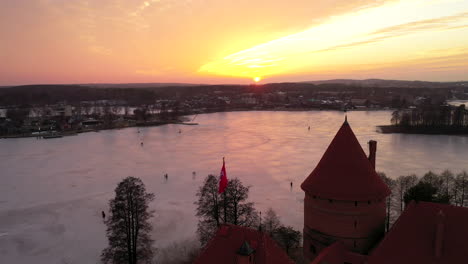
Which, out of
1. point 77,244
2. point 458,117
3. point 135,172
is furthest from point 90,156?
point 458,117

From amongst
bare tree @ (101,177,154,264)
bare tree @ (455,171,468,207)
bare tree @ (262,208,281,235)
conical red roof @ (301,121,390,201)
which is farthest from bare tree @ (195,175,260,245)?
bare tree @ (455,171,468,207)

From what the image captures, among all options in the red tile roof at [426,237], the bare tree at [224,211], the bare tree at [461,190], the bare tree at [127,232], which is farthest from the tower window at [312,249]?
the bare tree at [461,190]

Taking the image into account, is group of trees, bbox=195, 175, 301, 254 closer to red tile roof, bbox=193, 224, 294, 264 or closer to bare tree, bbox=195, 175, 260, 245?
bare tree, bbox=195, 175, 260, 245

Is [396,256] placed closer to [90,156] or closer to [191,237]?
[191,237]

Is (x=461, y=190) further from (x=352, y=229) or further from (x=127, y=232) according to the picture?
(x=127, y=232)

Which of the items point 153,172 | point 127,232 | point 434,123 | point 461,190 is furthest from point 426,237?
point 434,123

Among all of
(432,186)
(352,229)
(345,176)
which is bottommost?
(432,186)
